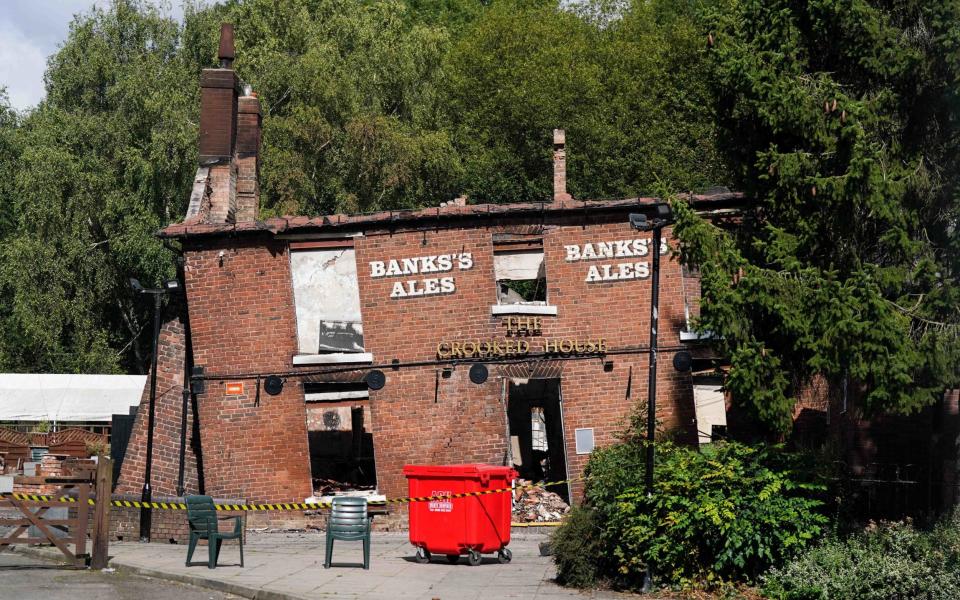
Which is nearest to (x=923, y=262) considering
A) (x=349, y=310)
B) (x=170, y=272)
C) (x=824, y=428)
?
(x=824, y=428)

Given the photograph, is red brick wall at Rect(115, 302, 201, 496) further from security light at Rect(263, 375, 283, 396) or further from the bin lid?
the bin lid

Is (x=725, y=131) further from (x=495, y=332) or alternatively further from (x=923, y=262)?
(x=495, y=332)

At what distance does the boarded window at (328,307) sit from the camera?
23500mm

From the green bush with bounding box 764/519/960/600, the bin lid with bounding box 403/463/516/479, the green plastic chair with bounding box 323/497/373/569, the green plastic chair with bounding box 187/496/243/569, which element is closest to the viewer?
the green bush with bounding box 764/519/960/600

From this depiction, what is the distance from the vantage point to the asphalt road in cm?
1404

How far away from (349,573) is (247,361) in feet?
25.8

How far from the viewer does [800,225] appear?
16.3m

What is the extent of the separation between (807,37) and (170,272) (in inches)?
1326

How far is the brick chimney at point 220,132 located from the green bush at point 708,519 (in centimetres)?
1263

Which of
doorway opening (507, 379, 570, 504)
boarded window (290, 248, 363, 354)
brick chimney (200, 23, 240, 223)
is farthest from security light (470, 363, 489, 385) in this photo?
brick chimney (200, 23, 240, 223)

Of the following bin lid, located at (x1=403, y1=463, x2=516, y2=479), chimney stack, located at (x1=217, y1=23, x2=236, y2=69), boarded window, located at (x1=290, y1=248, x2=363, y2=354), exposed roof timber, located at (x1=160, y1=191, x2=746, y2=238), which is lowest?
bin lid, located at (x1=403, y1=463, x2=516, y2=479)

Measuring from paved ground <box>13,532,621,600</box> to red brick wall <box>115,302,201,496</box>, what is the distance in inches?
128

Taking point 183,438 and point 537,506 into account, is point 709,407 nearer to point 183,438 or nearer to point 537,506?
point 537,506

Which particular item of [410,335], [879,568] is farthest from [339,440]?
[879,568]
